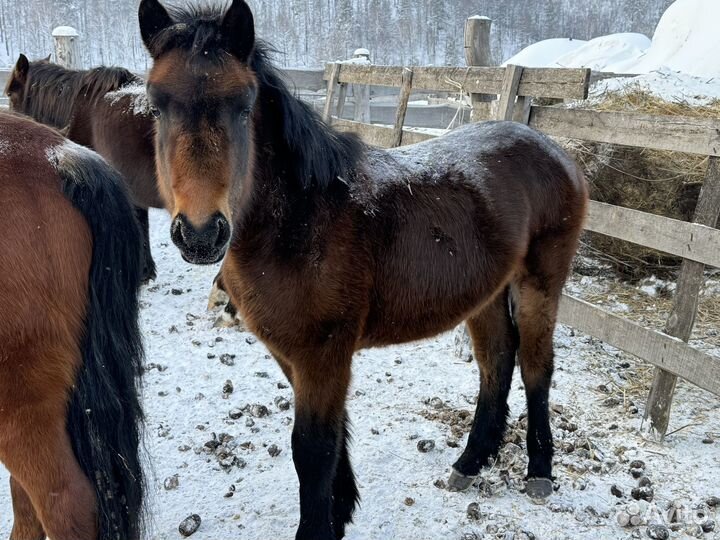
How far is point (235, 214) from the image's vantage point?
2.11 meters

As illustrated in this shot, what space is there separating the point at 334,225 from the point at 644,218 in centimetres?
245

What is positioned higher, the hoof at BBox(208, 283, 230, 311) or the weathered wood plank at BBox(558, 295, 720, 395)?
the weathered wood plank at BBox(558, 295, 720, 395)

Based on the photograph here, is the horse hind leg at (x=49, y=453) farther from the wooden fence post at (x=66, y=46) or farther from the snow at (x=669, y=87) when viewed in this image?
the wooden fence post at (x=66, y=46)

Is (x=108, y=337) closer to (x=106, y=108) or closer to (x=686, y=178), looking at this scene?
(x=106, y=108)

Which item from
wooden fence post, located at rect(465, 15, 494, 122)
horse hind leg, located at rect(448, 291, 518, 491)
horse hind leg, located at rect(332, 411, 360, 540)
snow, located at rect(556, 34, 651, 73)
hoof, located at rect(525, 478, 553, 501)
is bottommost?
hoof, located at rect(525, 478, 553, 501)

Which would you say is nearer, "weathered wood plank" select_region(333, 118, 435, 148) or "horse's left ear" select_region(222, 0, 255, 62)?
"horse's left ear" select_region(222, 0, 255, 62)

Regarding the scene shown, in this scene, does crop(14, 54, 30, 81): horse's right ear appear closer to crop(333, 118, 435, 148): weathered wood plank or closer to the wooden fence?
crop(333, 118, 435, 148): weathered wood plank

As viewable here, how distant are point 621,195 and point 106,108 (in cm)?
557

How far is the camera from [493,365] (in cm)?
331

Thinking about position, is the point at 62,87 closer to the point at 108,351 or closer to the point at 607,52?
the point at 108,351

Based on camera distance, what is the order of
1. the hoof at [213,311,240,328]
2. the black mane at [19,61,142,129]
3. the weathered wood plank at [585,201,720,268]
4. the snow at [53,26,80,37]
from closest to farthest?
the weathered wood plank at [585,201,720,268], the hoof at [213,311,240,328], the black mane at [19,61,142,129], the snow at [53,26,80,37]

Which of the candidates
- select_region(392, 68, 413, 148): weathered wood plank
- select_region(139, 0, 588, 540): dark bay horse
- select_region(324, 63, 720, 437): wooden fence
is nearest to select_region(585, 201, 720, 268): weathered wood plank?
select_region(324, 63, 720, 437): wooden fence

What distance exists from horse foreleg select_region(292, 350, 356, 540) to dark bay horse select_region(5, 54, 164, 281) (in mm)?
3726

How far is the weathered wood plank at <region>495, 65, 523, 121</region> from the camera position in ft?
14.5
